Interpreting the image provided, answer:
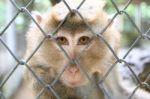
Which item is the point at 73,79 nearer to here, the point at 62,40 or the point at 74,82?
the point at 74,82

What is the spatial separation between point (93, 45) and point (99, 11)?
A: 277 mm

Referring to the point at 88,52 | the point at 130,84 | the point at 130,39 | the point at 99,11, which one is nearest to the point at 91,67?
the point at 88,52

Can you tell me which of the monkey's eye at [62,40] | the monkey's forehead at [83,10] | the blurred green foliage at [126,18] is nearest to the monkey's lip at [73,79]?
the monkey's eye at [62,40]

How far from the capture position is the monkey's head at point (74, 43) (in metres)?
2.87

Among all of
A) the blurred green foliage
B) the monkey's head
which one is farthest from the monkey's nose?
the blurred green foliage

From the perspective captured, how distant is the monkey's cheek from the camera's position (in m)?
2.91

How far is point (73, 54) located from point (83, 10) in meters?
0.35

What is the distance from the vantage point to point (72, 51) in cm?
279

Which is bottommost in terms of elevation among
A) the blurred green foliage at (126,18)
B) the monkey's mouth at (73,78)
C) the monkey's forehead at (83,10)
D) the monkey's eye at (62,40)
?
the monkey's mouth at (73,78)

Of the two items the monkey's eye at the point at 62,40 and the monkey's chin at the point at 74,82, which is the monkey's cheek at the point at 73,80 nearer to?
the monkey's chin at the point at 74,82

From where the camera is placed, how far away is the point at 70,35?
2.95 metres

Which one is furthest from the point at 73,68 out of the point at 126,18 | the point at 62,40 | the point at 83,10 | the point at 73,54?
the point at 126,18

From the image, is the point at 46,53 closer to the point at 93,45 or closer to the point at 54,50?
the point at 54,50

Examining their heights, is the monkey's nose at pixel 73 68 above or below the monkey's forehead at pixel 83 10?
below
